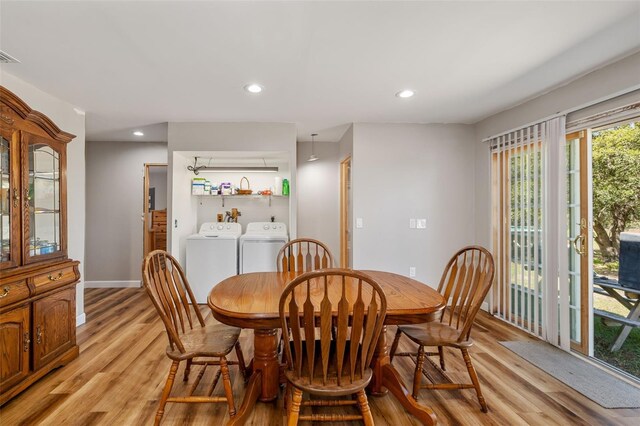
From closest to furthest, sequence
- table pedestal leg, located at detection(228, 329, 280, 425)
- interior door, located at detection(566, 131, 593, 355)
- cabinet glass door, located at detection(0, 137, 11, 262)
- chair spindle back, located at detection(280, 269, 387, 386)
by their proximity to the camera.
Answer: chair spindle back, located at detection(280, 269, 387, 386) → table pedestal leg, located at detection(228, 329, 280, 425) → cabinet glass door, located at detection(0, 137, 11, 262) → interior door, located at detection(566, 131, 593, 355)

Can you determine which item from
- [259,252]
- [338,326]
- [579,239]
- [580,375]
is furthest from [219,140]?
[580,375]

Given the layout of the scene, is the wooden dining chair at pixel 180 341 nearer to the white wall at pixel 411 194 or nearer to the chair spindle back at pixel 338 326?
the chair spindle back at pixel 338 326

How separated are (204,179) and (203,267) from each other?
4.37ft

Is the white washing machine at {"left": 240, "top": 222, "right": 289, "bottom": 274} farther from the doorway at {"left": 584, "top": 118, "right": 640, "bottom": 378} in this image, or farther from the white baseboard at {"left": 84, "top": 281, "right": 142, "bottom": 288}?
the doorway at {"left": 584, "top": 118, "right": 640, "bottom": 378}

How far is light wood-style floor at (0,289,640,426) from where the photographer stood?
1816 mm

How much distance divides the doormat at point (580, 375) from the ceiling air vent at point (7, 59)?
4.62 m

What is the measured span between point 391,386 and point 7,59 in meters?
3.53

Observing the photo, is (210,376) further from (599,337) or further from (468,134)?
(468,134)

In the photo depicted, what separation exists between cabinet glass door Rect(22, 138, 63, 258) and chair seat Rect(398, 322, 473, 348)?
8.99 feet

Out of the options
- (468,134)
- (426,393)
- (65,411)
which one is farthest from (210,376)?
(468,134)

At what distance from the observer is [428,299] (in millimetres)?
1813

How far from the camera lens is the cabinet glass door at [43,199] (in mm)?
2277

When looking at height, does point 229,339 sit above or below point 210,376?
above

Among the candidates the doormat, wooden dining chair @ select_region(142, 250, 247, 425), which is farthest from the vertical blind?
wooden dining chair @ select_region(142, 250, 247, 425)
